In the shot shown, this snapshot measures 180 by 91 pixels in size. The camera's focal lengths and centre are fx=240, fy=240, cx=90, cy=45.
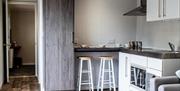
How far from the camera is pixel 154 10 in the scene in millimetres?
4227

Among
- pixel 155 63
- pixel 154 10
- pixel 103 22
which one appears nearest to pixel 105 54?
pixel 103 22

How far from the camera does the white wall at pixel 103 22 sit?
5574 millimetres

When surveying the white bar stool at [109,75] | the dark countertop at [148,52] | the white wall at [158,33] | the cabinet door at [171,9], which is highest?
the cabinet door at [171,9]

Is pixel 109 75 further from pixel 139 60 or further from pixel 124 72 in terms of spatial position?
pixel 139 60

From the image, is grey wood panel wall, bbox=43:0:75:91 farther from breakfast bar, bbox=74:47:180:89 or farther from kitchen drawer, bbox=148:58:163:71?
kitchen drawer, bbox=148:58:163:71

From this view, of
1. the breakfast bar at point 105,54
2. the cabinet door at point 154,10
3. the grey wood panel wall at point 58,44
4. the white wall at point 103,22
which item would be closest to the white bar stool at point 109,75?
the breakfast bar at point 105,54

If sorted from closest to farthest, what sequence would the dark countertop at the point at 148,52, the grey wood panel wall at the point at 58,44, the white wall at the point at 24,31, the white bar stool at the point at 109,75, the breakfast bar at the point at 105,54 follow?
1. the dark countertop at the point at 148,52
2. the breakfast bar at the point at 105,54
3. the grey wood panel wall at the point at 58,44
4. the white bar stool at the point at 109,75
5. the white wall at the point at 24,31

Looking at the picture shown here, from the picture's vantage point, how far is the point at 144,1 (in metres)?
5.14

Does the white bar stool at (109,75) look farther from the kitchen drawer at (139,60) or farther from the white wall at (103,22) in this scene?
the kitchen drawer at (139,60)

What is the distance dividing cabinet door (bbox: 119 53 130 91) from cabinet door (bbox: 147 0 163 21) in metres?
0.98

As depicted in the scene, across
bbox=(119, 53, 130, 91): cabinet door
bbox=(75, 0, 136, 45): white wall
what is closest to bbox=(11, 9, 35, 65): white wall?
Result: bbox=(75, 0, 136, 45): white wall

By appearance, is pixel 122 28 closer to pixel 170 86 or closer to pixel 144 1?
pixel 144 1

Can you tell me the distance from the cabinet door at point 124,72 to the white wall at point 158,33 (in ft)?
2.35

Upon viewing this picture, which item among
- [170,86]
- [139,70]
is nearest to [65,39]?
[139,70]
